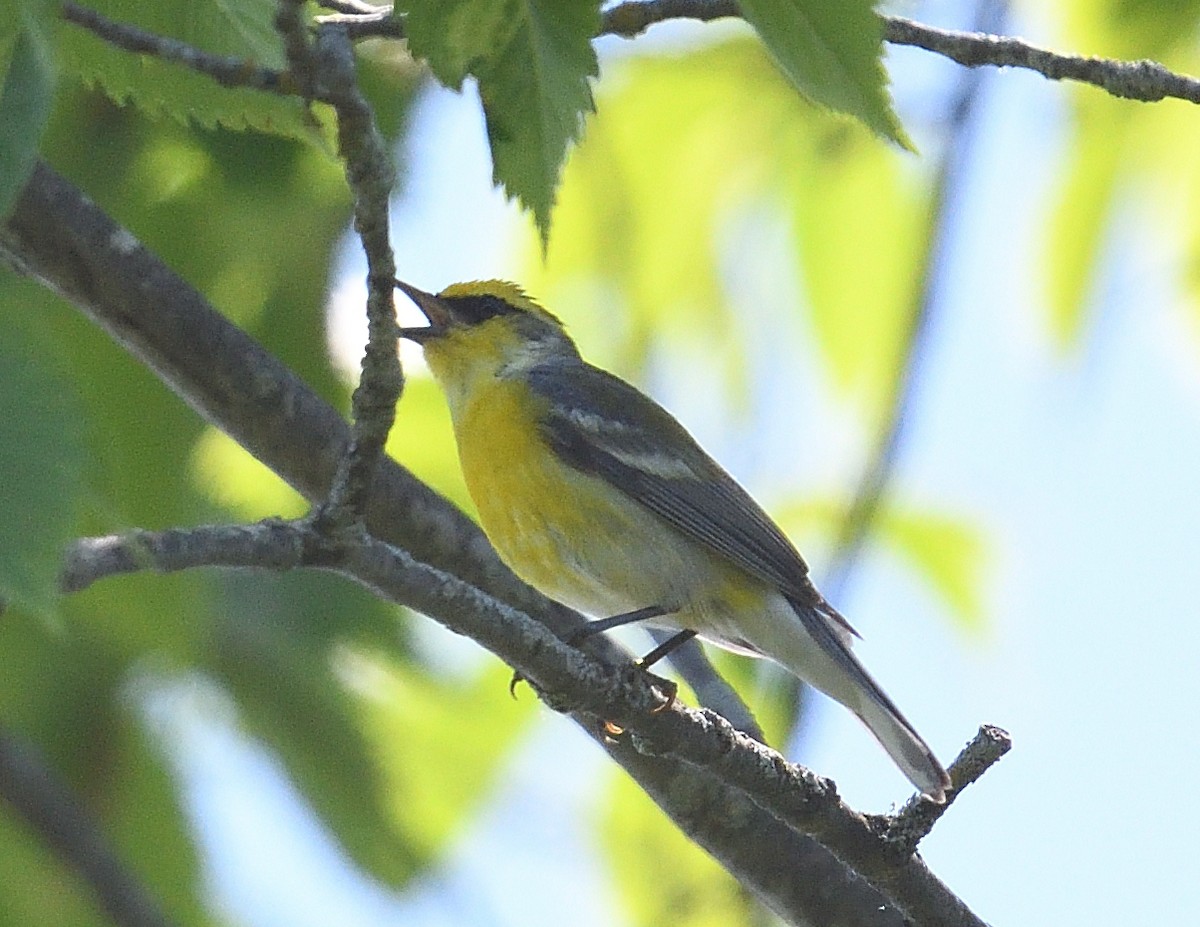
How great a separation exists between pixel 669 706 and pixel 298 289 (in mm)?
1426

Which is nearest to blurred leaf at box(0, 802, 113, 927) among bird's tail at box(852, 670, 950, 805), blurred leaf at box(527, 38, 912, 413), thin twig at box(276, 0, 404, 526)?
thin twig at box(276, 0, 404, 526)

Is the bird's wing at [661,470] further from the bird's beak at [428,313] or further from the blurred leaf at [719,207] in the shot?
the blurred leaf at [719,207]

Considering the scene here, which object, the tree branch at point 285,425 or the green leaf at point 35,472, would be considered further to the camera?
the tree branch at point 285,425

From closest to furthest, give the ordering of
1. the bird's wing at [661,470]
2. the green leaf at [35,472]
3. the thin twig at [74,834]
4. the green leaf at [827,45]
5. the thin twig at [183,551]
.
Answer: the green leaf at [35,472] < the green leaf at [827,45] < the thin twig at [183,551] < the thin twig at [74,834] < the bird's wing at [661,470]

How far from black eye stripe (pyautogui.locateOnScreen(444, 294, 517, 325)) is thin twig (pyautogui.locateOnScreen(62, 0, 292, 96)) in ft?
13.0

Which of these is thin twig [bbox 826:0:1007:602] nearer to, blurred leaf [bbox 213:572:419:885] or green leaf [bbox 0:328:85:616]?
blurred leaf [bbox 213:572:419:885]

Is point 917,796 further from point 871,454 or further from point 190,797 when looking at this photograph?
point 190,797

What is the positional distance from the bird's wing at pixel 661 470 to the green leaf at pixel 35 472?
142 inches

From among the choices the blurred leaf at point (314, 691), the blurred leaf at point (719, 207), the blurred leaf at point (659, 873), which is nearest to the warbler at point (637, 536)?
the blurred leaf at point (659, 873)

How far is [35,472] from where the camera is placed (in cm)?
111

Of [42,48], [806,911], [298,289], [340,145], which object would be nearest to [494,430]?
[298,289]

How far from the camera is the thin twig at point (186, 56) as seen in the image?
1696mm

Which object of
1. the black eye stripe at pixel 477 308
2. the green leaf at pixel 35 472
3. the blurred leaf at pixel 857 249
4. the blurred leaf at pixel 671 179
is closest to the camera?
the green leaf at pixel 35 472

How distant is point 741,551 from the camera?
480 centimetres
